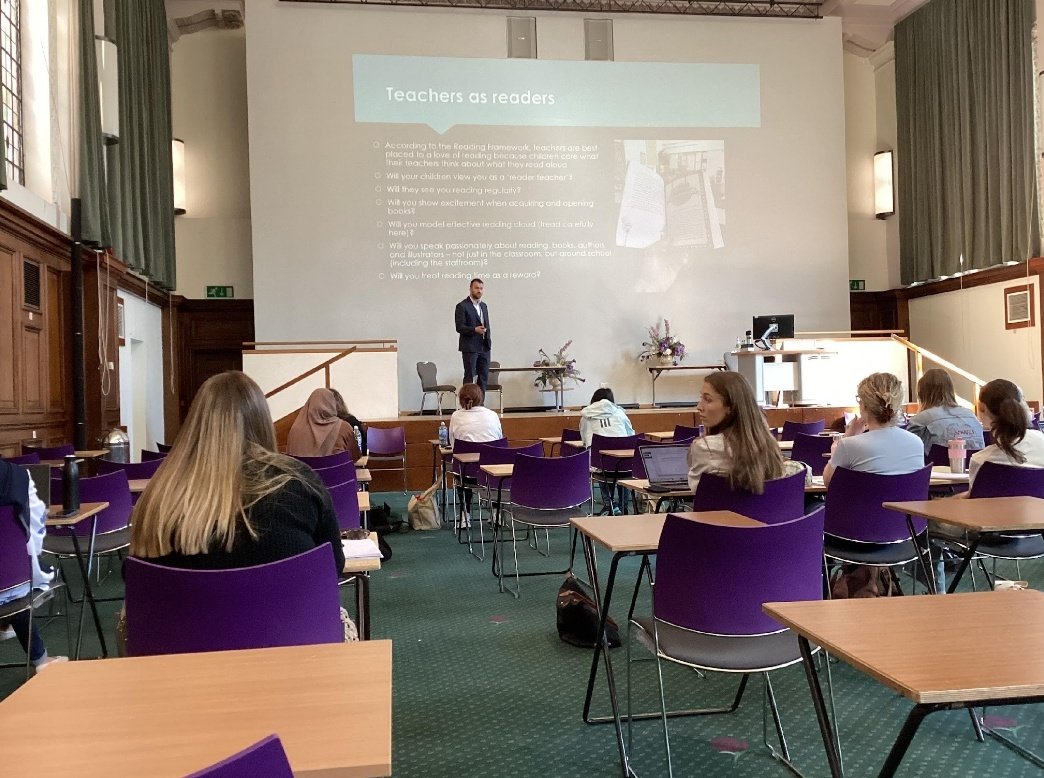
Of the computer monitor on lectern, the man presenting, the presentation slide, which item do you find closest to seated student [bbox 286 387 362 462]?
the man presenting

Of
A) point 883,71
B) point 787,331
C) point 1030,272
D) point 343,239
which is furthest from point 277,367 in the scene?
point 883,71

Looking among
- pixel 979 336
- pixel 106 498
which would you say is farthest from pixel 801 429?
pixel 979 336

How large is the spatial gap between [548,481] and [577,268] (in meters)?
7.92

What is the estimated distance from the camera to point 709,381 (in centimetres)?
296

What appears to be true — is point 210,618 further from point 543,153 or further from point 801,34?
point 801,34

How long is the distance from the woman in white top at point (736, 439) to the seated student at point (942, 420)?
1.93 m

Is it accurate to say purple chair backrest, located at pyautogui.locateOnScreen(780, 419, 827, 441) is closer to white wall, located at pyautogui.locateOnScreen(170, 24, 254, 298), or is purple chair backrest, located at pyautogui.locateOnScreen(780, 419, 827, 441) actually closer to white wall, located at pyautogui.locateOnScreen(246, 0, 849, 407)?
white wall, located at pyautogui.locateOnScreen(246, 0, 849, 407)

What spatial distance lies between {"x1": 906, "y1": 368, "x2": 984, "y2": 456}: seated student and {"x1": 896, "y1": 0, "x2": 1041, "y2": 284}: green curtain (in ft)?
25.0

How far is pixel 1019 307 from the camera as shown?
1087cm

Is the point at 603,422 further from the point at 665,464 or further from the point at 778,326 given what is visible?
the point at 778,326

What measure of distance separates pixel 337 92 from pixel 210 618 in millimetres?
11182

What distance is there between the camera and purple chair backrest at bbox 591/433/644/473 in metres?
5.73

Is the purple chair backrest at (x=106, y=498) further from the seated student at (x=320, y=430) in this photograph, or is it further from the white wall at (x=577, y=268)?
the white wall at (x=577, y=268)

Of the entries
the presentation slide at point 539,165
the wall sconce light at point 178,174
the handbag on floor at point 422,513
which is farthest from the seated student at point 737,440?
the wall sconce light at point 178,174
